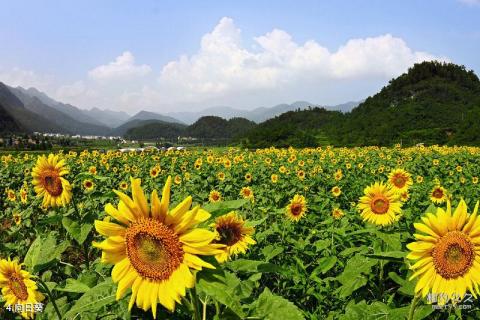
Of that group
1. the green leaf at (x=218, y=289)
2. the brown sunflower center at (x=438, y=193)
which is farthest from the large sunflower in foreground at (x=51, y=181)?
the brown sunflower center at (x=438, y=193)

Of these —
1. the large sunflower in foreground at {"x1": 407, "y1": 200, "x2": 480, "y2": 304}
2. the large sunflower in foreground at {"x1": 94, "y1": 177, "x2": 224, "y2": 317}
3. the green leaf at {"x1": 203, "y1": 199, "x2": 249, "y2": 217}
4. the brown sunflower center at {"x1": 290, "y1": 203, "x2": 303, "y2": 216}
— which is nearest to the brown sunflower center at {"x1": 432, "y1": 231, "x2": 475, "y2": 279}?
the large sunflower in foreground at {"x1": 407, "y1": 200, "x2": 480, "y2": 304}

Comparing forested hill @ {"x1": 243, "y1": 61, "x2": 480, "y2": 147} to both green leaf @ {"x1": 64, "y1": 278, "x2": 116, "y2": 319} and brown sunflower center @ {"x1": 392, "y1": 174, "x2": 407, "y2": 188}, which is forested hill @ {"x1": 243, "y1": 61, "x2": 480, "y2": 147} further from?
green leaf @ {"x1": 64, "y1": 278, "x2": 116, "y2": 319}

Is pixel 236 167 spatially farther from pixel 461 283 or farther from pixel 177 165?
pixel 461 283

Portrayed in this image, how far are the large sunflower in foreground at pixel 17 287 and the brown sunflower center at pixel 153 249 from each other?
1241mm

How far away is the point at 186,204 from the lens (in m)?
1.65

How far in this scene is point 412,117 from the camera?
70250 mm

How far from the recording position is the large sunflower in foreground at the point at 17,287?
266 centimetres

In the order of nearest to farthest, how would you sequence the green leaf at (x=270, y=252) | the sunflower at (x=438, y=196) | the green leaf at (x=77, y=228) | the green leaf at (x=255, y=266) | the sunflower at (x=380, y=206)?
1. the green leaf at (x=255, y=266)
2. the green leaf at (x=77, y=228)
3. the green leaf at (x=270, y=252)
4. the sunflower at (x=380, y=206)
5. the sunflower at (x=438, y=196)

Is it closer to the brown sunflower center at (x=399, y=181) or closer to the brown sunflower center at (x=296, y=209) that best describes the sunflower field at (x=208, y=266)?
the brown sunflower center at (x=296, y=209)

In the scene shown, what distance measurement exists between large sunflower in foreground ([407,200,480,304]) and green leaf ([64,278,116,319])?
4.71ft

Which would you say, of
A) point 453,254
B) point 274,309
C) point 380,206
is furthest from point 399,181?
point 274,309

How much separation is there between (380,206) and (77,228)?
3.37m

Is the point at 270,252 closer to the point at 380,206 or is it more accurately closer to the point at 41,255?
the point at 380,206

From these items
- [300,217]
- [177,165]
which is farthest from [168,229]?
[177,165]
